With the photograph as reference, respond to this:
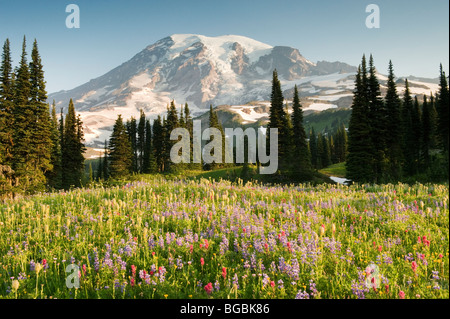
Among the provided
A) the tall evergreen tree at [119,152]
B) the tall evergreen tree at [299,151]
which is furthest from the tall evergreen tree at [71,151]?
the tall evergreen tree at [299,151]


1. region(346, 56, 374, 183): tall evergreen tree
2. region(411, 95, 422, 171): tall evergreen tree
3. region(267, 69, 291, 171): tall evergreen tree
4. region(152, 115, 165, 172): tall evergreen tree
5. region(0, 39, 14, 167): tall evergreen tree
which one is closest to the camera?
region(0, 39, 14, 167): tall evergreen tree

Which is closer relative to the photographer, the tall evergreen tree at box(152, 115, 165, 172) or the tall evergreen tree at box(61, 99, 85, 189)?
the tall evergreen tree at box(61, 99, 85, 189)

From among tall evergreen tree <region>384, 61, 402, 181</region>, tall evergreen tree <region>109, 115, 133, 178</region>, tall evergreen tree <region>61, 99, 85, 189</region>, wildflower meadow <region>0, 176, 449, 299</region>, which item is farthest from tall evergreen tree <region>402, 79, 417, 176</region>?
tall evergreen tree <region>61, 99, 85, 189</region>

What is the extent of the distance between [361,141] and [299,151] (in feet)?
54.1

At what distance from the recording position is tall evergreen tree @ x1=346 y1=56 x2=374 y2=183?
45.2 meters

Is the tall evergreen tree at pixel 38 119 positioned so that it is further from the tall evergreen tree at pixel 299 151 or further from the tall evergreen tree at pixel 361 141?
the tall evergreen tree at pixel 361 141

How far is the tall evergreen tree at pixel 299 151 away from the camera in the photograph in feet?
189

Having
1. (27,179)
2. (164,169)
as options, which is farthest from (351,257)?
(164,169)

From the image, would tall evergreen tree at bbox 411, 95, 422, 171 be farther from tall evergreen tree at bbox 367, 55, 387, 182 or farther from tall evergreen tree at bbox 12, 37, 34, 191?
tall evergreen tree at bbox 12, 37, 34, 191

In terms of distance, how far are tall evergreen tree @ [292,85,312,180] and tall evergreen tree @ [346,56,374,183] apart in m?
11.4

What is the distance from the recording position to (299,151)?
61.1 metres

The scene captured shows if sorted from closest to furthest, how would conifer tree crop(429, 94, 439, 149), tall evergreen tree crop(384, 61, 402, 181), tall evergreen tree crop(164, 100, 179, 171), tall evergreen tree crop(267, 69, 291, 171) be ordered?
tall evergreen tree crop(384, 61, 402, 181) → tall evergreen tree crop(267, 69, 291, 171) → conifer tree crop(429, 94, 439, 149) → tall evergreen tree crop(164, 100, 179, 171)

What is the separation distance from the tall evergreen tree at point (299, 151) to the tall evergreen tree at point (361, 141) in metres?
11.4

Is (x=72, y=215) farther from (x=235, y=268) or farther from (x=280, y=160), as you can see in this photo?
(x=280, y=160)
